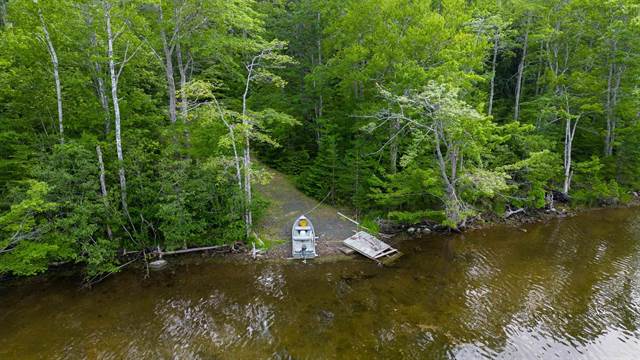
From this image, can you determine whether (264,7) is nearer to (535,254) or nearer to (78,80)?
(78,80)

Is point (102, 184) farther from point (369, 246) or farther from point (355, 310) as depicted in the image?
point (369, 246)

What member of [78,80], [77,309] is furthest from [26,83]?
[77,309]

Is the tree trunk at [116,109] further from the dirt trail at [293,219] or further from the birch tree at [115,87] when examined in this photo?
the dirt trail at [293,219]

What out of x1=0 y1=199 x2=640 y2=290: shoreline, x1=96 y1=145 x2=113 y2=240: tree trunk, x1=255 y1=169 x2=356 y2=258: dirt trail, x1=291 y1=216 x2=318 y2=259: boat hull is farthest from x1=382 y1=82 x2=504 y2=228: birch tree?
x1=96 y1=145 x2=113 y2=240: tree trunk

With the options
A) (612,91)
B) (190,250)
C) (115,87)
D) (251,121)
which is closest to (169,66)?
(115,87)

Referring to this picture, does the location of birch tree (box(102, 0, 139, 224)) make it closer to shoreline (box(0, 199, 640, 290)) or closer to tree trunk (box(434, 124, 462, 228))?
shoreline (box(0, 199, 640, 290))

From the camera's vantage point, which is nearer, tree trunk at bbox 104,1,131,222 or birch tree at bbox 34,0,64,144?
birch tree at bbox 34,0,64,144

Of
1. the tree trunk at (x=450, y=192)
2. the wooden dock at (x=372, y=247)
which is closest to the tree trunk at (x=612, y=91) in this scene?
the tree trunk at (x=450, y=192)
